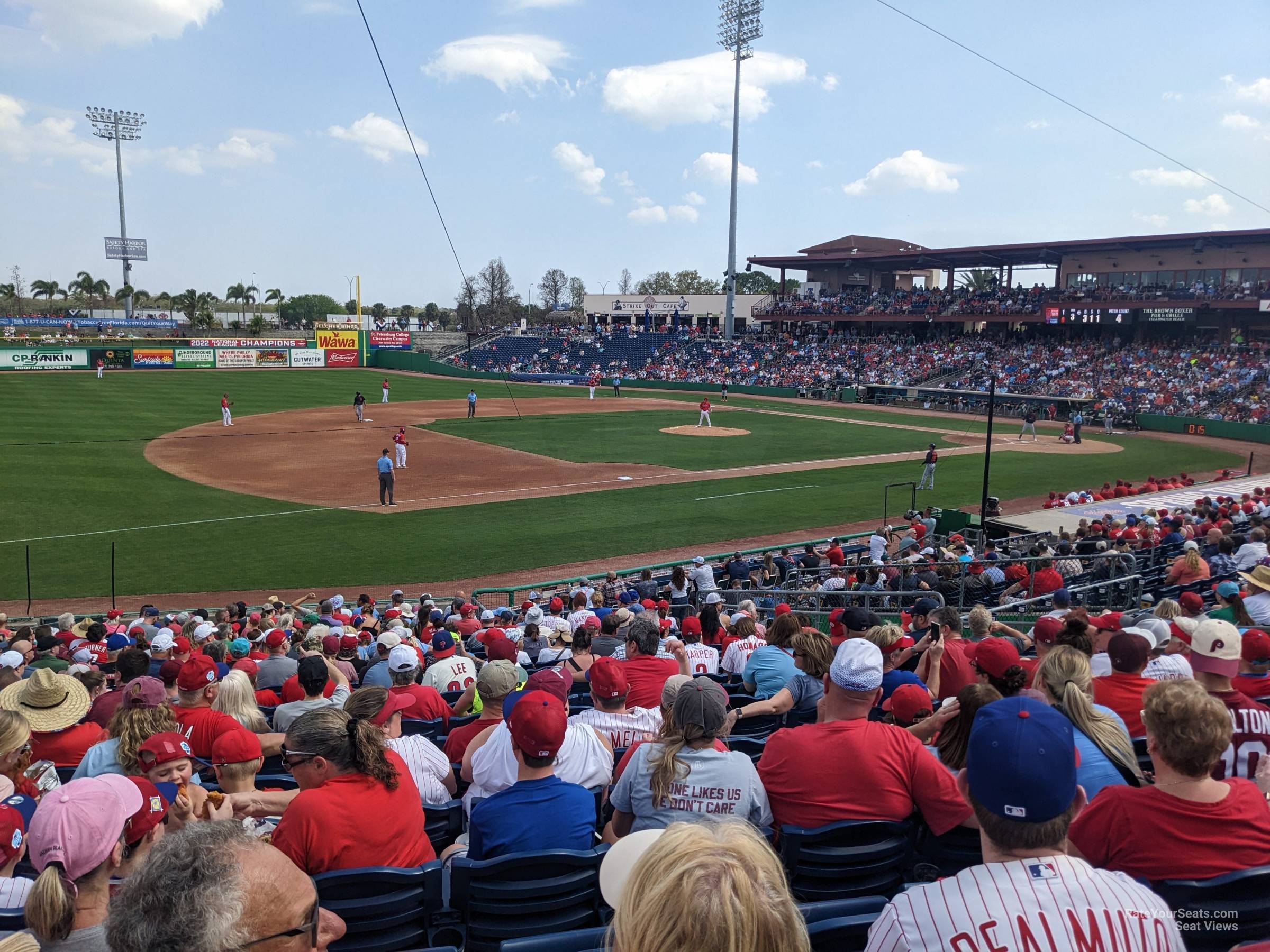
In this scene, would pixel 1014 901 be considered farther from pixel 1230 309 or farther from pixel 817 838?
pixel 1230 309

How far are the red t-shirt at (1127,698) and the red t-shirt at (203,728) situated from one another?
18.4 feet

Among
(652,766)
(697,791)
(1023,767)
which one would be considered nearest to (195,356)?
(652,766)

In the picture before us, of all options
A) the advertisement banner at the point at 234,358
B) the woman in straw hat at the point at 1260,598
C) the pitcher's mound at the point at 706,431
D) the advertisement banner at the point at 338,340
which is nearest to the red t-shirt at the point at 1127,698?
the woman in straw hat at the point at 1260,598

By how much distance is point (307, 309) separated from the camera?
519 ft

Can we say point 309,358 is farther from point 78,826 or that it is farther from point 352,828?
point 78,826

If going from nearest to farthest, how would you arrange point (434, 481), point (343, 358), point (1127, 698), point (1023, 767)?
point (1023, 767) < point (1127, 698) < point (434, 481) < point (343, 358)

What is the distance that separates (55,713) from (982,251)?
66578mm

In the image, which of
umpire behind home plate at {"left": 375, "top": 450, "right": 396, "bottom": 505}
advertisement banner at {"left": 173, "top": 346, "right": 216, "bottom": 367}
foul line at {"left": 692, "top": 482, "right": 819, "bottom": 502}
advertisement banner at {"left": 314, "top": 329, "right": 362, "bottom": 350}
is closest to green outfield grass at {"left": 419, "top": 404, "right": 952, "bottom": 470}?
foul line at {"left": 692, "top": 482, "right": 819, "bottom": 502}

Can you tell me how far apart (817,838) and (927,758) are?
24.7 inches

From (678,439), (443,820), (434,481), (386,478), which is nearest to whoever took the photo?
(443,820)

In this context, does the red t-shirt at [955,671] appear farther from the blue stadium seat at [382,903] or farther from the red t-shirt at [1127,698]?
the blue stadium seat at [382,903]

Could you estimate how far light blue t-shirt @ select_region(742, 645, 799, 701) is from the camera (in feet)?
21.9

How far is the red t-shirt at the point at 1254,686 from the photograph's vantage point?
5645mm

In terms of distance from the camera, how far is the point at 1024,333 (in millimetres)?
62250
